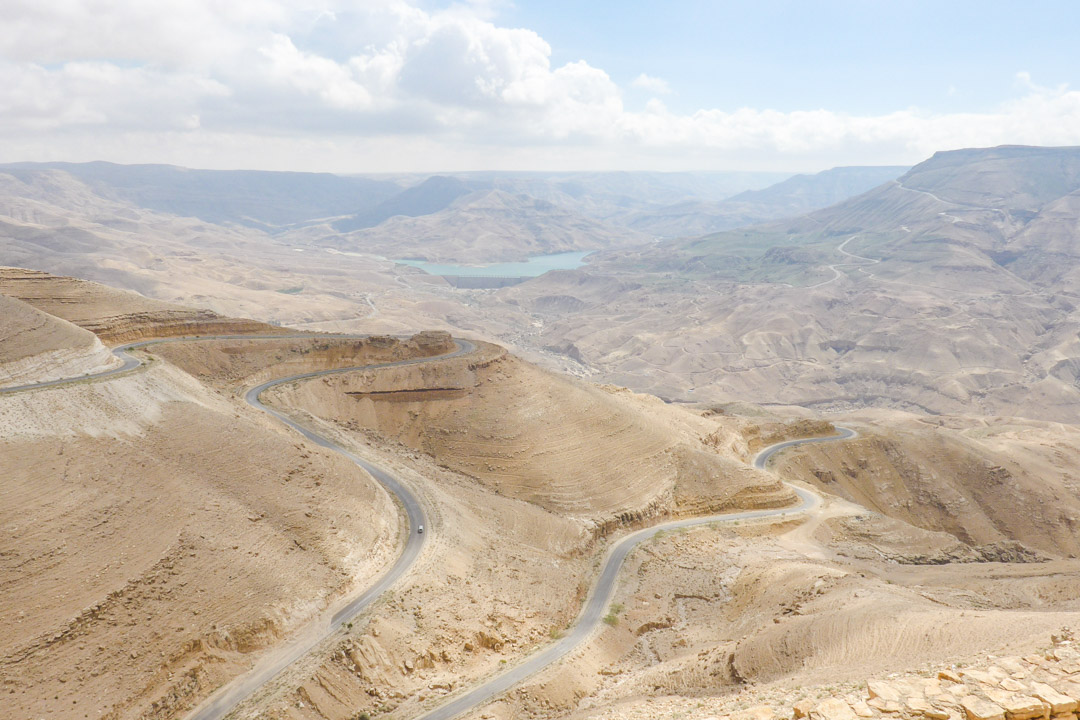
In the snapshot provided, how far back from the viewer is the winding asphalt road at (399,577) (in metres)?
29.5

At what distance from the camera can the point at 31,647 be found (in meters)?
26.7

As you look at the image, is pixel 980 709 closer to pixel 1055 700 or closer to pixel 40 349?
pixel 1055 700

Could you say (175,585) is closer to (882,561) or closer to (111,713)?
(111,713)

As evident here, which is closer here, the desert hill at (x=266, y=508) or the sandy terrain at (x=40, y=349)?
the desert hill at (x=266, y=508)

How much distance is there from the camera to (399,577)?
37.5 meters

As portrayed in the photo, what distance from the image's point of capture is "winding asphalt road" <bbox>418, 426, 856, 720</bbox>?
30.7 metres

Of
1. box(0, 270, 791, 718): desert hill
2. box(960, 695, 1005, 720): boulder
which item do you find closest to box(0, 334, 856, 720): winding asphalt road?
box(0, 270, 791, 718): desert hill

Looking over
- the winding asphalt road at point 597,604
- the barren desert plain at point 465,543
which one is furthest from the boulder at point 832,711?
the winding asphalt road at point 597,604

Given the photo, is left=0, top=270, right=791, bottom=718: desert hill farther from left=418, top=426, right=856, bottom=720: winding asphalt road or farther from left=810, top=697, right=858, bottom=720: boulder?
left=810, top=697, right=858, bottom=720: boulder

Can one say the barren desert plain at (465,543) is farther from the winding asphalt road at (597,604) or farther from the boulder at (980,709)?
the winding asphalt road at (597,604)

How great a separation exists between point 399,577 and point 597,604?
14.1 m

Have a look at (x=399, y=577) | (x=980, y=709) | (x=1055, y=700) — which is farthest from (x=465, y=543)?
(x=1055, y=700)

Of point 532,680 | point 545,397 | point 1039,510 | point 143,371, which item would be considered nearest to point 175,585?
point 532,680

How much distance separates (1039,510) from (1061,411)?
91817mm
